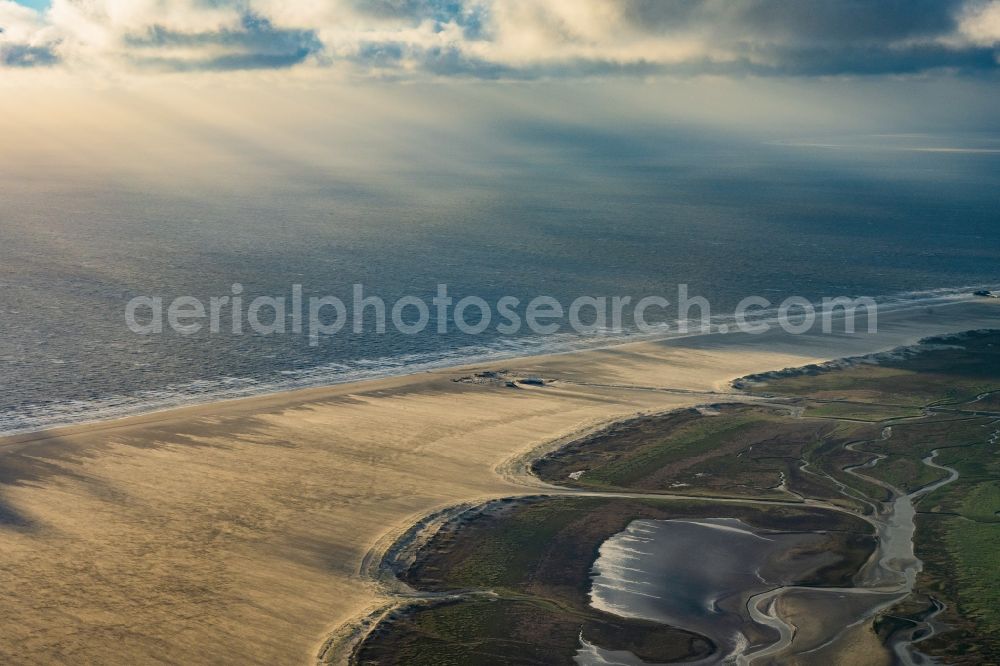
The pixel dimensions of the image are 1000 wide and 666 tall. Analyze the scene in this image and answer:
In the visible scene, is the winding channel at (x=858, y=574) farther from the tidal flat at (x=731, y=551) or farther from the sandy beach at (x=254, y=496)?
the sandy beach at (x=254, y=496)

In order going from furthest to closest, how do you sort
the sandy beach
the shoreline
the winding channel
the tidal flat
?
1. the shoreline
2. the sandy beach
3. the tidal flat
4. the winding channel

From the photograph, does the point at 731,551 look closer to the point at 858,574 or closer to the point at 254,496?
the point at 858,574

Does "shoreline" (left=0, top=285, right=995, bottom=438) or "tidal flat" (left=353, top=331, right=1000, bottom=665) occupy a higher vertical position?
"shoreline" (left=0, top=285, right=995, bottom=438)

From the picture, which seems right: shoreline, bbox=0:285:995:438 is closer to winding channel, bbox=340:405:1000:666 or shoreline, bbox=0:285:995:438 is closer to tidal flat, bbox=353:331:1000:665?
tidal flat, bbox=353:331:1000:665

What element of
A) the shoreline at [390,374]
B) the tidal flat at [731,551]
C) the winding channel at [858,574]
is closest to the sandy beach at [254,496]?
the winding channel at [858,574]

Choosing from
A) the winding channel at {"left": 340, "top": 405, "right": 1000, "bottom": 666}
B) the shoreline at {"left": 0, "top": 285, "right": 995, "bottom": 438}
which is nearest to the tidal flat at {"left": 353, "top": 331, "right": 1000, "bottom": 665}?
the winding channel at {"left": 340, "top": 405, "right": 1000, "bottom": 666}

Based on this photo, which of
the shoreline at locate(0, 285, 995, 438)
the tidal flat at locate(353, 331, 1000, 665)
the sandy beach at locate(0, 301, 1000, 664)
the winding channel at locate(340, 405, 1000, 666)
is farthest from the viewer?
the shoreline at locate(0, 285, 995, 438)

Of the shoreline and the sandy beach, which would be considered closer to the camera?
the sandy beach

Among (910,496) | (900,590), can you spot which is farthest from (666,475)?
(900,590)

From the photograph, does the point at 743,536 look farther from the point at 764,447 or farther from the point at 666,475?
the point at 764,447
